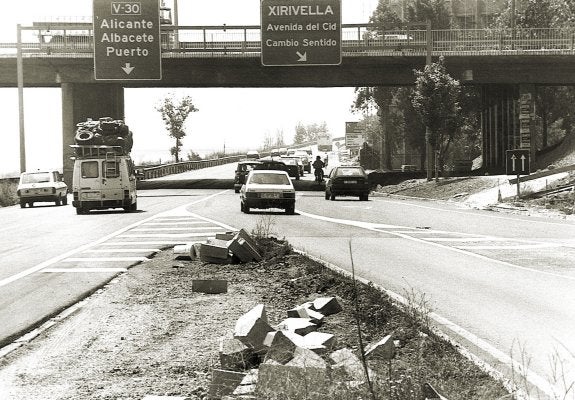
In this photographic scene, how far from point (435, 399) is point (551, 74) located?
170 ft

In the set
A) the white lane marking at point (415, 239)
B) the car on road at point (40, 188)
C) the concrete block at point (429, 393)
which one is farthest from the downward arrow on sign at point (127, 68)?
the concrete block at point (429, 393)

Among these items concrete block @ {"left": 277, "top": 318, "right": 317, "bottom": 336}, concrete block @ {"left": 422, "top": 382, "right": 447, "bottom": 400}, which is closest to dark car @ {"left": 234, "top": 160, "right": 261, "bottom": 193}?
concrete block @ {"left": 277, "top": 318, "right": 317, "bottom": 336}

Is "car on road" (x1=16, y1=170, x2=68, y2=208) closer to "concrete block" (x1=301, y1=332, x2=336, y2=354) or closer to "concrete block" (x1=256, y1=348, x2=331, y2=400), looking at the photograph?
"concrete block" (x1=301, y1=332, x2=336, y2=354)

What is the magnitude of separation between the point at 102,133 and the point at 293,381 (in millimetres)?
28615

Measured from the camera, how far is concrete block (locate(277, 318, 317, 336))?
7.88m

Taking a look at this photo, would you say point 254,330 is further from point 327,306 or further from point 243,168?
point 243,168

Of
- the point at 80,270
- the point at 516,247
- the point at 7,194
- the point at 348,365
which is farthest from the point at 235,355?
the point at 7,194

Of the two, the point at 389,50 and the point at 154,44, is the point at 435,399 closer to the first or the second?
the point at 154,44

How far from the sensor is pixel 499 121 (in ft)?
190

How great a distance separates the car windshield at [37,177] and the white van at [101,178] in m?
11.0

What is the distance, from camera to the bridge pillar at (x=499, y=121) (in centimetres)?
5762

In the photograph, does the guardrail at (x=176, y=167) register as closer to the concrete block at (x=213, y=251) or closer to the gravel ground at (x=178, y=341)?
the concrete block at (x=213, y=251)

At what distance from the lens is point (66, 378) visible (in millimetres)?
7098

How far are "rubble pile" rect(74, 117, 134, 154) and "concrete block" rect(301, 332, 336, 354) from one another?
26816 millimetres
